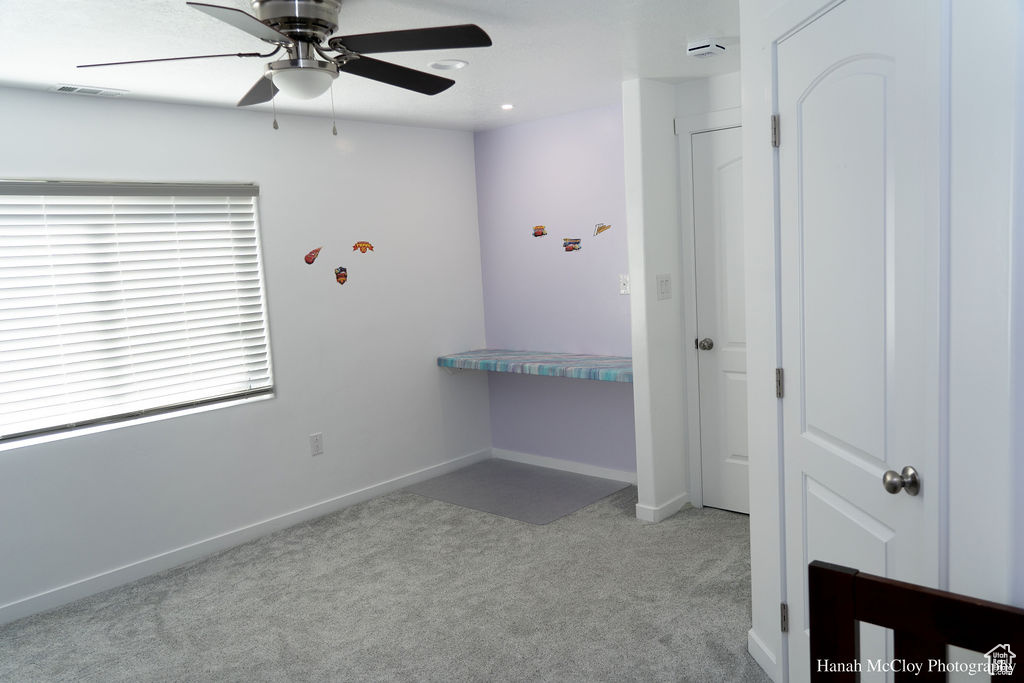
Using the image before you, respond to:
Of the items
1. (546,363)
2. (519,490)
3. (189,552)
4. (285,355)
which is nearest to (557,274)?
(546,363)

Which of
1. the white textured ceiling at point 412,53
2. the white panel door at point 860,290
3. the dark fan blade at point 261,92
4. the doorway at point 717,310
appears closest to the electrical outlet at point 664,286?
the doorway at point 717,310

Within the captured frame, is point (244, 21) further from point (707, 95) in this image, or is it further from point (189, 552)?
point (189, 552)

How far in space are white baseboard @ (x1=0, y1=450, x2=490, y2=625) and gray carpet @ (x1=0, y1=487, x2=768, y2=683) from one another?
63 millimetres

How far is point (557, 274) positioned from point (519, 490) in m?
1.38

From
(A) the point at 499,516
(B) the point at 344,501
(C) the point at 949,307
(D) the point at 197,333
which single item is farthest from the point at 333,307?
(C) the point at 949,307

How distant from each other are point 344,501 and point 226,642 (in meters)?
1.57

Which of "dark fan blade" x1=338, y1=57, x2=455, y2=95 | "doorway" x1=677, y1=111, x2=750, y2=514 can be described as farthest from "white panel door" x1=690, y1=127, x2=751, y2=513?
"dark fan blade" x1=338, y1=57, x2=455, y2=95

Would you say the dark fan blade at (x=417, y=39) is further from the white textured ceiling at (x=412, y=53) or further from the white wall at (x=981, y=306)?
the white wall at (x=981, y=306)

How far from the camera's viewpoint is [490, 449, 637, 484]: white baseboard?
4766 millimetres

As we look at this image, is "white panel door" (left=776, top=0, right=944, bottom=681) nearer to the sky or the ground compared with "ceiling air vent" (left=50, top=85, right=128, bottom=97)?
nearer to the ground

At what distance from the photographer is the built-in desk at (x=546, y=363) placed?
426cm

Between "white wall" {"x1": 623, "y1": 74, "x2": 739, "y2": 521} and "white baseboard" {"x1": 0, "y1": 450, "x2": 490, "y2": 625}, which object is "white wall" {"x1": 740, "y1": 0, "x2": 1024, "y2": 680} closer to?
"white wall" {"x1": 623, "y1": 74, "x2": 739, "y2": 521}

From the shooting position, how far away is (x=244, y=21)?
1.98 metres

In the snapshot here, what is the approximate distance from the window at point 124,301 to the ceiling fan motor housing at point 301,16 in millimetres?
1764
